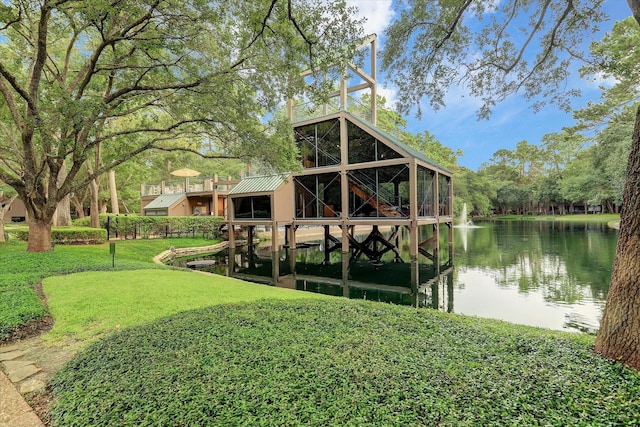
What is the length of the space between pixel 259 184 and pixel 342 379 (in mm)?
15899

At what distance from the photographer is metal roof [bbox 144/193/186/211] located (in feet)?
85.0

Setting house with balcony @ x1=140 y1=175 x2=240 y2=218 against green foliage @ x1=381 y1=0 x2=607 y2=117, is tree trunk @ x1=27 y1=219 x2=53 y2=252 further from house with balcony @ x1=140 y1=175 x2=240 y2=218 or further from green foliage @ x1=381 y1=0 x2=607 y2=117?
house with balcony @ x1=140 y1=175 x2=240 y2=218

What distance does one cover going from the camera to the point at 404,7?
19.1ft

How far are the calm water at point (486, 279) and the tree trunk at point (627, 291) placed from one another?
4543 mm

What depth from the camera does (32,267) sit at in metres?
8.62

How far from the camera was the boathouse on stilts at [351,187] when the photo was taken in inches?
547

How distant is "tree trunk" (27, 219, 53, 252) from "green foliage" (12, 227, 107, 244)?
3561mm

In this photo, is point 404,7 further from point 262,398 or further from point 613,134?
point 613,134

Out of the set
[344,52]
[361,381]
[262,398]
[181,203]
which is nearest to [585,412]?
[361,381]

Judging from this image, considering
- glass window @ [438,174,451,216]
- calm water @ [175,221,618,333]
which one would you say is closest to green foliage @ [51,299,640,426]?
calm water @ [175,221,618,333]

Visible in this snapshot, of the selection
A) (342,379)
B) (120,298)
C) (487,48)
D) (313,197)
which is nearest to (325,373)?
(342,379)

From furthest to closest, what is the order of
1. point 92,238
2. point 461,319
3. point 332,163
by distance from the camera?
1. point 332,163
2. point 92,238
3. point 461,319

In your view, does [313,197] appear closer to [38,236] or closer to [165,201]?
[38,236]

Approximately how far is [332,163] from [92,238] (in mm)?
12047
